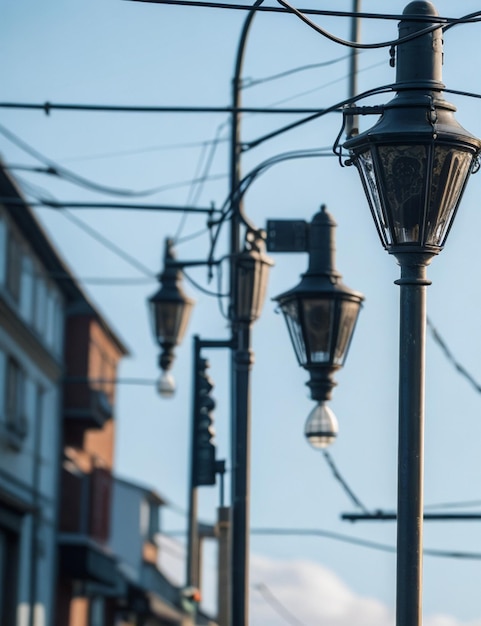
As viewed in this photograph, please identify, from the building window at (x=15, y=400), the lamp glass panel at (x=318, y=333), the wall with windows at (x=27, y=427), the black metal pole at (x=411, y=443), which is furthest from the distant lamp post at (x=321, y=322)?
the building window at (x=15, y=400)

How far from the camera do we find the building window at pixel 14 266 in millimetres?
35031

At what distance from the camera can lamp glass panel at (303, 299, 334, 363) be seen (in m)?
11.0

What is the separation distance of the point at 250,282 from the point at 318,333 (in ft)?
7.75

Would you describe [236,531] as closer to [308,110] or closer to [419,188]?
[308,110]

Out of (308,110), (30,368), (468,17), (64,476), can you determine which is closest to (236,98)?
(308,110)

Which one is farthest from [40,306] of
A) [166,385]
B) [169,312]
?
[169,312]

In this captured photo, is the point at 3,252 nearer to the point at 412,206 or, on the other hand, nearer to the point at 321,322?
the point at 321,322

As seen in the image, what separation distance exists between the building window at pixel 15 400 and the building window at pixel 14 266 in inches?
57.6

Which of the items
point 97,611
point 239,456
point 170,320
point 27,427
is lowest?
point 239,456

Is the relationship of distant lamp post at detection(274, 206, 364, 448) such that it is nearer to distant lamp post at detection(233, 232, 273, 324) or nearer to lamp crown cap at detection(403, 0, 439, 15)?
distant lamp post at detection(233, 232, 273, 324)

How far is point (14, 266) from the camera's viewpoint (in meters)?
35.6

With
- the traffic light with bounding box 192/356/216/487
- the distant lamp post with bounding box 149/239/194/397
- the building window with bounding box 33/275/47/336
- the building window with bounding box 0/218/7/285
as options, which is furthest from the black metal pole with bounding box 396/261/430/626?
the building window with bounding box 33/275/47/336

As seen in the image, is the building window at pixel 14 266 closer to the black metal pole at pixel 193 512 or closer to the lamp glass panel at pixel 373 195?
the black metal pole at pixel 193 512

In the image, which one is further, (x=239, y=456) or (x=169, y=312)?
(x=169, y=312)
